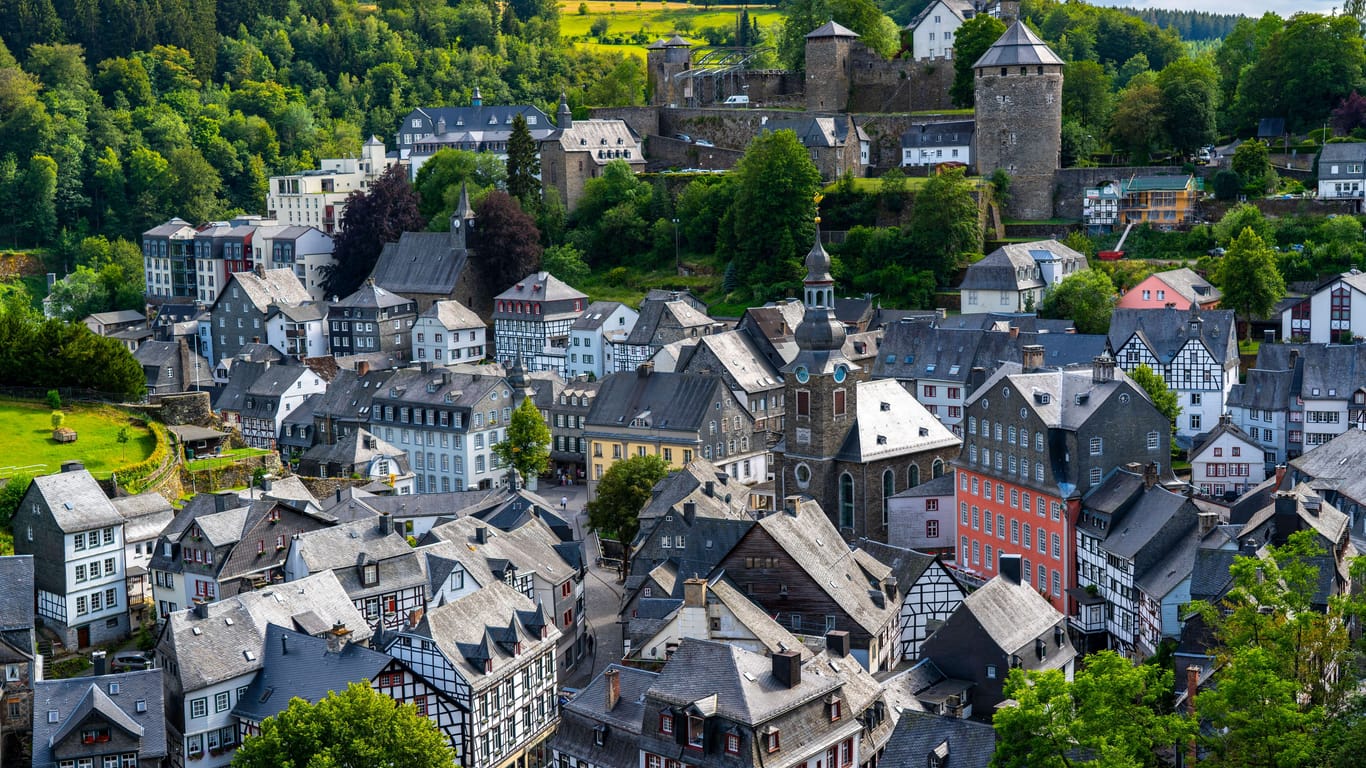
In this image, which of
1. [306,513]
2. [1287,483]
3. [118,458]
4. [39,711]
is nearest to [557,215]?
[118,458]

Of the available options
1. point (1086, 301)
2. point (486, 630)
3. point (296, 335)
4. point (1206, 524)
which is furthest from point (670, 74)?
point (486, 630)

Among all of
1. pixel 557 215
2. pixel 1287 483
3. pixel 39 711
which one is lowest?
pixel 39 711

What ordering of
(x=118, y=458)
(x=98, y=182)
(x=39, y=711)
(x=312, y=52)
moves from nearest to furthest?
(x=39, y=711) < (x=118, y=458) < (x=98, y=182) < (x=312, y=52)

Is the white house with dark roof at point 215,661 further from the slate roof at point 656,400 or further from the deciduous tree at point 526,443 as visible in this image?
the slate roof at point 656,400

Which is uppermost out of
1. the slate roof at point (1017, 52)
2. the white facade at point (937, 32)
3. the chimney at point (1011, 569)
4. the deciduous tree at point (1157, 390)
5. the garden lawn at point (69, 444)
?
the white facade at point (937, 32)

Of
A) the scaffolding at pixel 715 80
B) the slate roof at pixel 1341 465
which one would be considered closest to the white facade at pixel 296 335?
the scaffolding at pixel 715 80

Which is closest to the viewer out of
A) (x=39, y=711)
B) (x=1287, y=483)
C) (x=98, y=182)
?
(x=39, y=711)

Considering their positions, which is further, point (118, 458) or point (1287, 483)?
point (118, 458)

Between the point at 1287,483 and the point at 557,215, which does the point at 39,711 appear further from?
the point at 557,215
